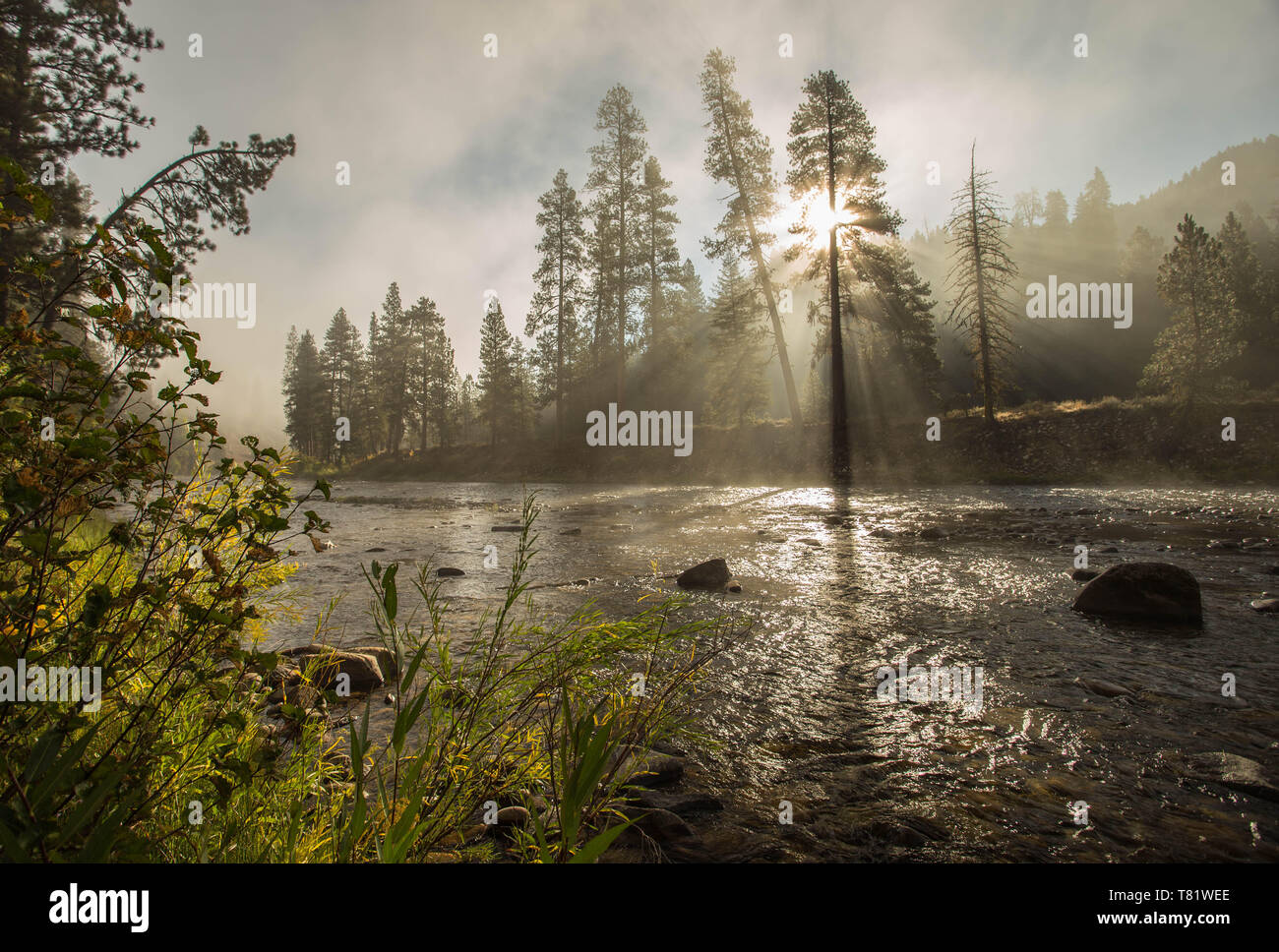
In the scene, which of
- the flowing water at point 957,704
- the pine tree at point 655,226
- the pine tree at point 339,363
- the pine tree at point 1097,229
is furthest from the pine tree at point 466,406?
the pine tree at point 1097,229

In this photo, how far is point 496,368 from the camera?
4903 centimetres

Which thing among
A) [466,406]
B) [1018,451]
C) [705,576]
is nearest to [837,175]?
[1018,451]

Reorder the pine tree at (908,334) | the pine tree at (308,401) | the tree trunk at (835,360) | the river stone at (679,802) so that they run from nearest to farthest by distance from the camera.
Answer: the river stone at (679,802)
the tree trunk at (835,360)
the pine tree at (908,334)
the pine tree at (308,401)

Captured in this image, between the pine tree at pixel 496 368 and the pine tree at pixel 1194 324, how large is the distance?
43556mm

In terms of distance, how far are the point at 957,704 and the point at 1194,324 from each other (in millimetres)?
36673

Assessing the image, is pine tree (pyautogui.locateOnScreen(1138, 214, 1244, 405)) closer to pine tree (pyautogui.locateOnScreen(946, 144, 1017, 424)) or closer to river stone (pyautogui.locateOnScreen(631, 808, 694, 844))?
pine tree (pyautogui.locateOnScreen(946, 144, 1017, 424))

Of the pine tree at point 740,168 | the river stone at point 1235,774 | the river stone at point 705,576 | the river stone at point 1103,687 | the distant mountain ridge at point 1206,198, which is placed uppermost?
the distant mountain ridge at point 1206,198

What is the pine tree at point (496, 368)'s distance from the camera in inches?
1900

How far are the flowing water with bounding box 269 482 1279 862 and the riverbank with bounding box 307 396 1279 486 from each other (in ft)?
33.3

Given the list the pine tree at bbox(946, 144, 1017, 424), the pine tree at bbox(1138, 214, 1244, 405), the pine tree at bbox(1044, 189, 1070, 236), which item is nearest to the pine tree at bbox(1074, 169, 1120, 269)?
the pine tree at bbox(1044, 189, 1070, 236)

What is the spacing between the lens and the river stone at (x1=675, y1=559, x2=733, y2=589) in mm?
6797

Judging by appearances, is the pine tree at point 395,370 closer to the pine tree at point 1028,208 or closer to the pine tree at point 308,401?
the pine tree at point 308,401
